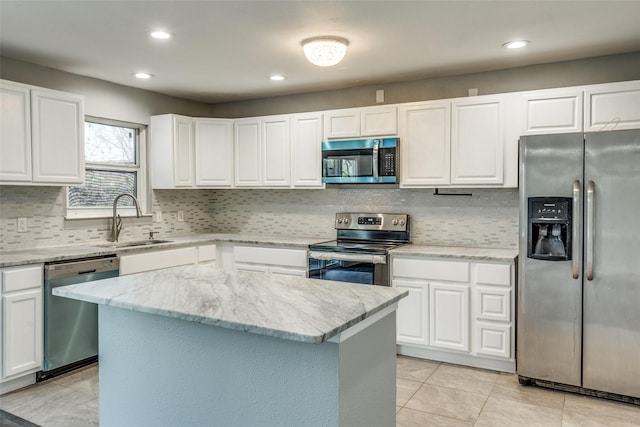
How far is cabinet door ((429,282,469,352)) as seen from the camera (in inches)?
140

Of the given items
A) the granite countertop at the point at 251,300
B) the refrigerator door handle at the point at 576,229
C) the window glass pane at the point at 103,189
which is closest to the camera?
the granite countertop at the point at 251,300

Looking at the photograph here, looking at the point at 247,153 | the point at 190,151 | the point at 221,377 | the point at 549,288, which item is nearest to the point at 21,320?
the point at 221,377

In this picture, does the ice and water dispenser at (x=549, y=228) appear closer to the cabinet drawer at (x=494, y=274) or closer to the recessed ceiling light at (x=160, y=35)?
the cabinet drawer at (x=494, y=274)

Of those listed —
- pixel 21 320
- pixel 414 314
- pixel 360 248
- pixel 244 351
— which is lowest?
pixel 414 314

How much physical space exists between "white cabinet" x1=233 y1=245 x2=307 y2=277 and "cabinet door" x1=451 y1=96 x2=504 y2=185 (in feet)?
4.93

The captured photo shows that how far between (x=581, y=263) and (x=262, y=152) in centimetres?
297

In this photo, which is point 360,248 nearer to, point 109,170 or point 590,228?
point 590,228

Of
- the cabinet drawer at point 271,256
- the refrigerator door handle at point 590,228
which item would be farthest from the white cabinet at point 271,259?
the refrigerator door handle at point 590,228

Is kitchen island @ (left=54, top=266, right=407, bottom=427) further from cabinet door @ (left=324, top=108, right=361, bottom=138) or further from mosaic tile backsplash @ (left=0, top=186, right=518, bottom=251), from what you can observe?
cabinet door @ (left=324, top=108, right=361, bottom=138)

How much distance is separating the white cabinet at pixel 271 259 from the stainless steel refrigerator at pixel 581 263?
72.7 inches

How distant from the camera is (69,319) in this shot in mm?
3393

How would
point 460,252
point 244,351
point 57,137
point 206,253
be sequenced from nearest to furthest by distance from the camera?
point 244,351 < point 57,137 < point 460,252 < point 206,253

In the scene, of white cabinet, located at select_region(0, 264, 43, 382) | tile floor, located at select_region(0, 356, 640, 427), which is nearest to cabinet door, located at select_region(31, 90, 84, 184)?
white cabinet, located at select_region(0, 264, 43, 382)

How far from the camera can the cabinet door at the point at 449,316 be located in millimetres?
3557
